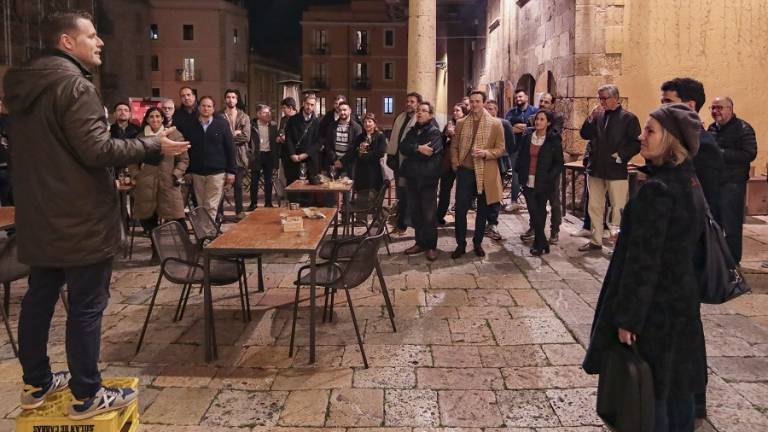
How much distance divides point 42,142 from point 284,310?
9.15 ft

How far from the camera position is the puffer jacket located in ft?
21.0

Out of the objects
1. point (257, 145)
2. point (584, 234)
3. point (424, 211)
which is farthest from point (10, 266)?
point (584, 234)

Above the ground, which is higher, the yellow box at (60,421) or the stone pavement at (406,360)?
the yellow box at (60,421)

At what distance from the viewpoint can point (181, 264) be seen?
4547mm

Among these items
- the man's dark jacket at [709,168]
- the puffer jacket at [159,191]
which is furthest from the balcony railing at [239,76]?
the man's dark jacket at [709,168]

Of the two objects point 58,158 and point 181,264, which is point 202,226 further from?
point 58,158

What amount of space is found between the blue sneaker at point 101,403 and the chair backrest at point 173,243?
1394 millimetres

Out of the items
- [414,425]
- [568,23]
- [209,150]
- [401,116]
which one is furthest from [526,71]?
[414,425]

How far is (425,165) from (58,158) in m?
4.41

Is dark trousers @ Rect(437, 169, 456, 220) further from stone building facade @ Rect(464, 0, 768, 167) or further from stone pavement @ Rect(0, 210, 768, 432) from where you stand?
stone building facade @ Rect(464, 0, 768, 167)

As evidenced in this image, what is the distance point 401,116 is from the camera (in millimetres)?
7707

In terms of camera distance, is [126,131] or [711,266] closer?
[711,266]

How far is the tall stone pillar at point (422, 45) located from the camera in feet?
32.4

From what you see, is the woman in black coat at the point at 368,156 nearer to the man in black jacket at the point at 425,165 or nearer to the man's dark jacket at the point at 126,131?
the man in black jacket at the point at 425,165
